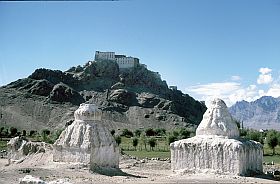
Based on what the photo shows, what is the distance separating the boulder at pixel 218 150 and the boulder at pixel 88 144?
5075 mm

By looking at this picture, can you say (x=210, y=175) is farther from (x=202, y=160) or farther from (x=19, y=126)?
(x=19, y=126)

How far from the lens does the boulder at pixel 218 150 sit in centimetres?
3173

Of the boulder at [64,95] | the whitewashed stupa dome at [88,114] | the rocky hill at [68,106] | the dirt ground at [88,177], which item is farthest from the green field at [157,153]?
the boulder at [64,95]

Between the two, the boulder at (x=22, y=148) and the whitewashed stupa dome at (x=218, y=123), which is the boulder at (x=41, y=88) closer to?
the boulder at (x=22, y=148)

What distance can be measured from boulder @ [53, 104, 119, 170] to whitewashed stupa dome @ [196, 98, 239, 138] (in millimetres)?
7199

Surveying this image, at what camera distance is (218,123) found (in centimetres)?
3362

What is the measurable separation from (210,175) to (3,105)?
13585cm

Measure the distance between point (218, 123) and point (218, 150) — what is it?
7.81ft

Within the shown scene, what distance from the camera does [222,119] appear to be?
3391 cm

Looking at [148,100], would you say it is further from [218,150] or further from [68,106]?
[218,150]

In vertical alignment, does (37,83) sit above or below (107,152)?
above

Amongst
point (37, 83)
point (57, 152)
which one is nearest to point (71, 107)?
point (37, 83)

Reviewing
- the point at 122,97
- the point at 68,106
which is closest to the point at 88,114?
the point at 68,106

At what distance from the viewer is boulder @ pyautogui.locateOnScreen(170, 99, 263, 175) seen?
3173 cm
